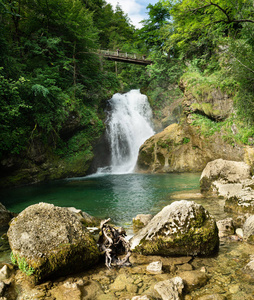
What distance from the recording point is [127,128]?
1833 centimetres

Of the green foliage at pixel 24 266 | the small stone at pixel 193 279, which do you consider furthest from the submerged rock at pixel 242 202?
the green foliage at pixel 24 266

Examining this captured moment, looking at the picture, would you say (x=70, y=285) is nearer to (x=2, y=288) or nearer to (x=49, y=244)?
(x=49, y=244)

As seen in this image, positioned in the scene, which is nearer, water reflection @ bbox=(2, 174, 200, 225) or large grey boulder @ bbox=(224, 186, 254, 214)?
A: large grey boulder @ bbox=(224, 186, 254, 214)

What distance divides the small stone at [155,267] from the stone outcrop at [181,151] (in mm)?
10823

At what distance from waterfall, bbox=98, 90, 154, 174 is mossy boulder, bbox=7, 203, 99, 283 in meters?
12.6

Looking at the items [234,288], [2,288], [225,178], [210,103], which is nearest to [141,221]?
[234,288]

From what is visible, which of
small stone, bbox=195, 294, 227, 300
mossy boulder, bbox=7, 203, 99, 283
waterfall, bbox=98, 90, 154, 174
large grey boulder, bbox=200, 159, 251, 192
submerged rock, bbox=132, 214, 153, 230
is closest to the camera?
small stone, bbox=195, 294, 227, 300

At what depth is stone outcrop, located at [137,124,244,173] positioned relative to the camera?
13.0m

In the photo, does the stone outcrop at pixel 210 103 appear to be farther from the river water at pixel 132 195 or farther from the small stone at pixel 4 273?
the small stone at pixel 4 273

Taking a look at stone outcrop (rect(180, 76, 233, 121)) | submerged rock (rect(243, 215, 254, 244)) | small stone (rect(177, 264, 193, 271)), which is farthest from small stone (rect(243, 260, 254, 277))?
stone outcrop (rect(180, 76, 233, 121))

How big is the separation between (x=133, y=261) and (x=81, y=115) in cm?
1278

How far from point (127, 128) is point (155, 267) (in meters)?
15.8

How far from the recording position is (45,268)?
271cm

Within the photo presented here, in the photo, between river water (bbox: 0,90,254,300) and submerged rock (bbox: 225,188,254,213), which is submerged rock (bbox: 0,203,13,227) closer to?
river water (bbox: 0,90,254,300)
